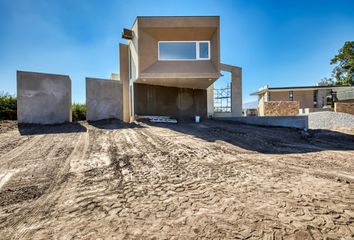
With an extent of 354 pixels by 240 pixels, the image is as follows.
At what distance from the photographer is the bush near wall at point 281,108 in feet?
49.9

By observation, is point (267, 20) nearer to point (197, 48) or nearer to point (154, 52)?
point (197, 48)

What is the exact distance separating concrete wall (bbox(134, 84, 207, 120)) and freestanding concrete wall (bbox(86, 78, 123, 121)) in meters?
1.30

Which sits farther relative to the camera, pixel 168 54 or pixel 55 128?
pixel 168 54

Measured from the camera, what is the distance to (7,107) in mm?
9844

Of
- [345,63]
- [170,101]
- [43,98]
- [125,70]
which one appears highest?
[345,63]

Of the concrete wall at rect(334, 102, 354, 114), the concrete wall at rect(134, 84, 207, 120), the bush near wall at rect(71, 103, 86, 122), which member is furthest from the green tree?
the bush near wall at rect(71, 103, 86, 122)

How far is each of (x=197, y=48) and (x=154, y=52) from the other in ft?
8.69

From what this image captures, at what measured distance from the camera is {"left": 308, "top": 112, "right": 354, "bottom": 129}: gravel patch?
434 inches

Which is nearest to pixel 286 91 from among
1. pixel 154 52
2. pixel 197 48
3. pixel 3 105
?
pixel 197 48

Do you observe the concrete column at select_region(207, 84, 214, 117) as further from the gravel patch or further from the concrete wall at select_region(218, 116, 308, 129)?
the gravel patch

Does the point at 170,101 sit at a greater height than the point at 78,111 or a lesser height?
greater

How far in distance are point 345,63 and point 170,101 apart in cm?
3005

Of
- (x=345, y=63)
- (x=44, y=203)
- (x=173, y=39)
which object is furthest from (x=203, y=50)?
(x=345, y=63)

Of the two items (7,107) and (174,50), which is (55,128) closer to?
(7,107)
